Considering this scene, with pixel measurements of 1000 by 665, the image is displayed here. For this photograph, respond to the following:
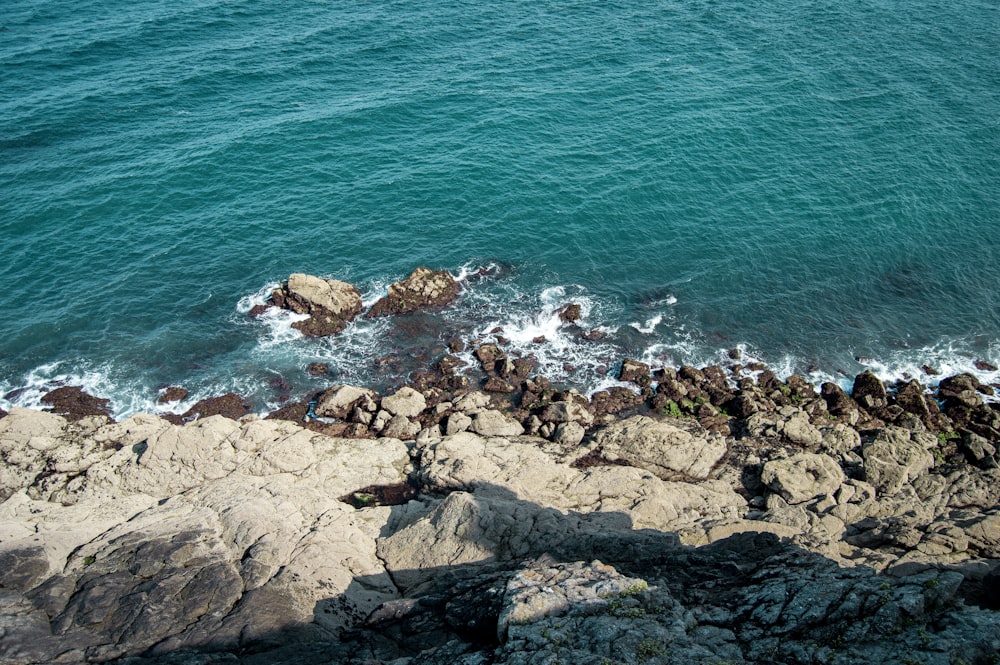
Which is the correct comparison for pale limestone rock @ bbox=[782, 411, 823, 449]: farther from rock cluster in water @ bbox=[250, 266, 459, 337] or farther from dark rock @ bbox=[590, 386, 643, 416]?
rock cluster in water @ bbox=[250, 266, 459, 337]

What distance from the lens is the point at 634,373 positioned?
179 feet

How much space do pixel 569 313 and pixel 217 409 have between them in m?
30.5

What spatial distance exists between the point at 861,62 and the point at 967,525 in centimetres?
7907

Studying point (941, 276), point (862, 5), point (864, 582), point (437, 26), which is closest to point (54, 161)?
point (437, 26)

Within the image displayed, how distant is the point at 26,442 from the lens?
42531 millimetres

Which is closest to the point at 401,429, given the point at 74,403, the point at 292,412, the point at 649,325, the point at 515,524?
the point at 292,412

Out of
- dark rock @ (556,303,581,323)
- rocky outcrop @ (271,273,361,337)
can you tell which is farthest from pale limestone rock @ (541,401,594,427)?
rocky outcrop @ (271,273,361,337)

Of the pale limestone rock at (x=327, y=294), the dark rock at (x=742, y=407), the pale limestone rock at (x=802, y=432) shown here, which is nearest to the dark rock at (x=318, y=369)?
the pale limestone rock at (x=327, y=294)

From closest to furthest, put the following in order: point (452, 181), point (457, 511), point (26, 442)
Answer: point (457, 511), point (26, 442), point (452, 181)

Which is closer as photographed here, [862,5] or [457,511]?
[457,511]

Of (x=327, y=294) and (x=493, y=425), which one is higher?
(x=327, y=294)

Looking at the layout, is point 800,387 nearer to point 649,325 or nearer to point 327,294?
point 649,325

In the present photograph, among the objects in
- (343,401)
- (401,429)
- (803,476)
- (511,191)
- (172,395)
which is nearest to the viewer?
(803,476)

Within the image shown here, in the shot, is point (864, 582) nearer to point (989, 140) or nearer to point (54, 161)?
point (989, 140)
